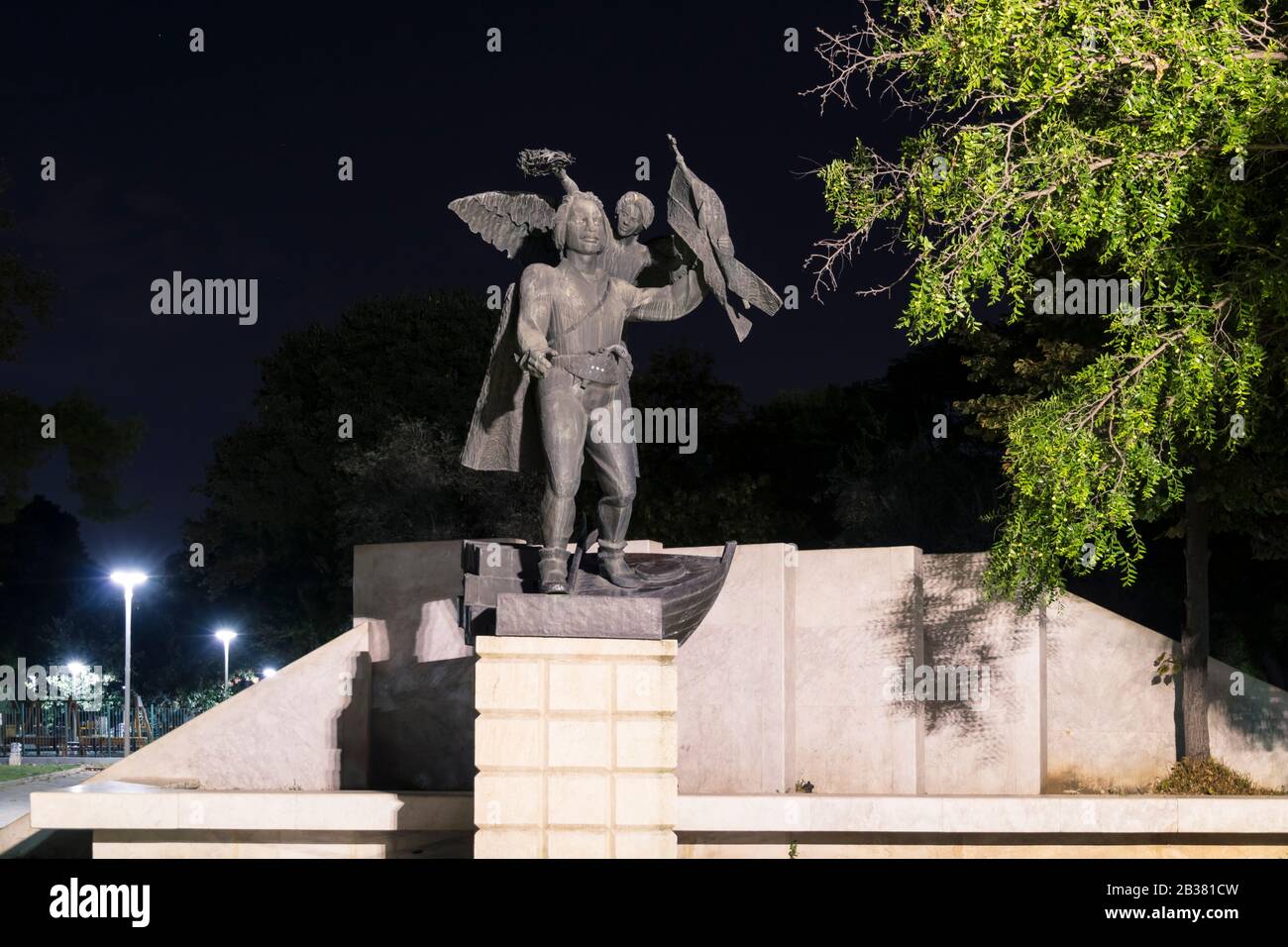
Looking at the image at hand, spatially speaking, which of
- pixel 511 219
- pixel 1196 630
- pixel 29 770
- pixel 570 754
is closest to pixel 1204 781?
pixel 1196 630

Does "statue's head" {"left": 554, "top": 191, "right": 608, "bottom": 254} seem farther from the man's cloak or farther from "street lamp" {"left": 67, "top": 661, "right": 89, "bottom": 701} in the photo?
"street lamp" {"left": 67, "top": 661, "right": 89, "bottom": 701}

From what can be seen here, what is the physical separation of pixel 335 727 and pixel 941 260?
7.30m

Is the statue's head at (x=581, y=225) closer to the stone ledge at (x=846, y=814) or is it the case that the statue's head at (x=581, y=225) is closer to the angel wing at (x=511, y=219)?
the angel wing at (x=511, y=219)

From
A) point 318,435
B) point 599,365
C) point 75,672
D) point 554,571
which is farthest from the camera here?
point 75,672

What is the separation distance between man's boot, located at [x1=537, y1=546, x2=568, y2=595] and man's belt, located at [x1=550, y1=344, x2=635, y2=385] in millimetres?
1081

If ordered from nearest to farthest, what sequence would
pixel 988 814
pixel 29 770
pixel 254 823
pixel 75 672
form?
pixel 988 814
pixel 254 823
pixel 29 770
pixel 75 672

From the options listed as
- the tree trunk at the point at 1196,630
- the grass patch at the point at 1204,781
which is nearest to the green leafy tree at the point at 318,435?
the tree trunk at the point at 1196,630

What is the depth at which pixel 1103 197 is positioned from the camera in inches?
379

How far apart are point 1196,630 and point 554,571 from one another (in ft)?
26.8

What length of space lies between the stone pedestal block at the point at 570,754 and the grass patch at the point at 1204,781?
604 cm

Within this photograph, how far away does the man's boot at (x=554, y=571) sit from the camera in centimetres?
858

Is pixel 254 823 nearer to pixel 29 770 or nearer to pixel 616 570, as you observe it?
pixel 616 570

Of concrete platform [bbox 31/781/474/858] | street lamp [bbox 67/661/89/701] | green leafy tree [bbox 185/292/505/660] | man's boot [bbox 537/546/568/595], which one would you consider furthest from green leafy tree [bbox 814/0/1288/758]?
street lamp [bbox 67/661/89/701]
